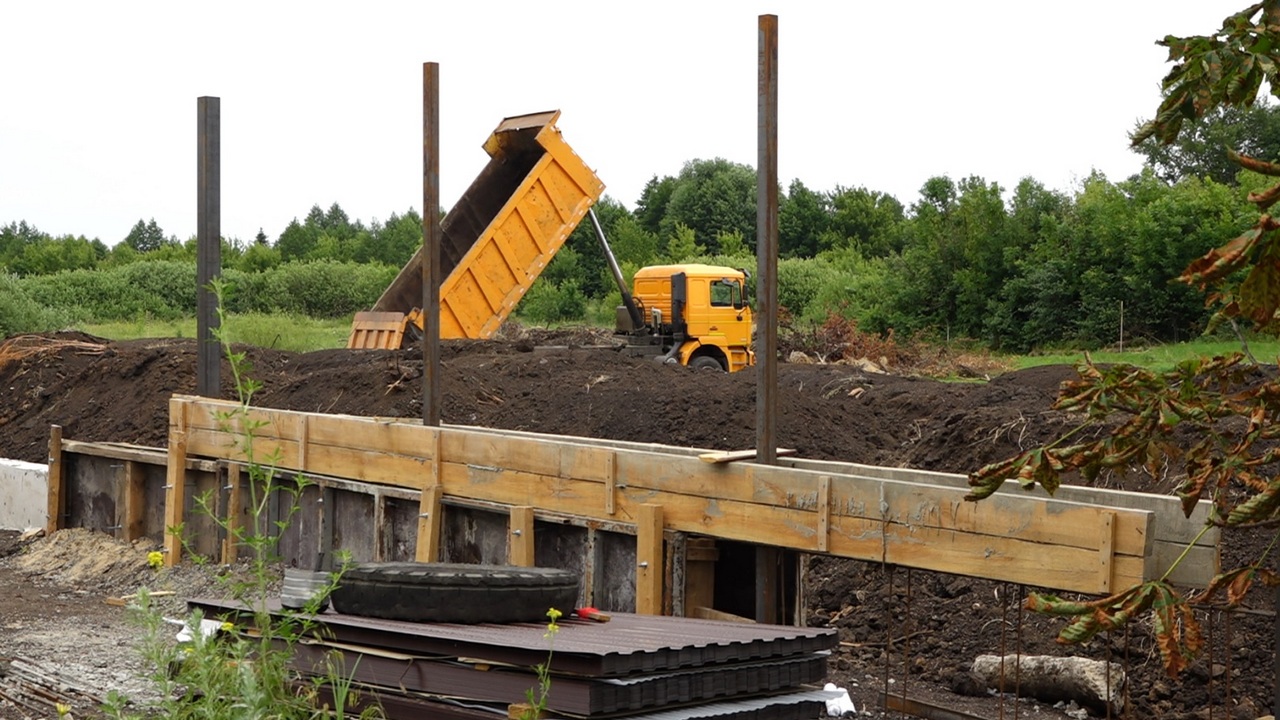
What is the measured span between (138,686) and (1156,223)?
28.7 m

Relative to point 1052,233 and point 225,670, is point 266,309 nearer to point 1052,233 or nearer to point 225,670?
point 1052,233

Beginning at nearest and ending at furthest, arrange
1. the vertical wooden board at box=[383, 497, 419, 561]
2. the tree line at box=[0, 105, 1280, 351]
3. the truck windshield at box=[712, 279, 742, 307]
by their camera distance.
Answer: the vertical wooden board at box=[383, 497, 419, 561] < the truck windshield at box=[712, 279, 742, 307] < the tree line at box=[0, 105, 1280, 351]

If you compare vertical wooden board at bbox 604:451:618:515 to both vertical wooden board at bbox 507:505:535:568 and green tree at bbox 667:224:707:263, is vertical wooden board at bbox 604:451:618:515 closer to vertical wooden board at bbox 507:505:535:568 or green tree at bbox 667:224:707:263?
vertical wooden board at bbox 507:505:535:568

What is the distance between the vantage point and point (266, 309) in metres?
48.1

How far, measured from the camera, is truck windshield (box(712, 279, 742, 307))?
75.1 ft

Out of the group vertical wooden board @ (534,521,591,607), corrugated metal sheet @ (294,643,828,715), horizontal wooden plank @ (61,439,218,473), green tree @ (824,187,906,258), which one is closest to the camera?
corrugated metal sheet @ (294,643,828,715)

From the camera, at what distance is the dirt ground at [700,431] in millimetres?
7973

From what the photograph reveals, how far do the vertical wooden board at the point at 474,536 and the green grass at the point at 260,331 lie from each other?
50.5ft

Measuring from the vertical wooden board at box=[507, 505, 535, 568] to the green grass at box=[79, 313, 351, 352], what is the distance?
53.8 ft

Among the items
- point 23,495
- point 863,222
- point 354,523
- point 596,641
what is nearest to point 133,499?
point 23,495

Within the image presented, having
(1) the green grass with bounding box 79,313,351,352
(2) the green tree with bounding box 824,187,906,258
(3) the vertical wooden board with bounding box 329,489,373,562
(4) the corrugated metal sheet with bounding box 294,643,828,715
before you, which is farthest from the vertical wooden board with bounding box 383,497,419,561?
(2) the green tree with bounding box 824,187,906,258

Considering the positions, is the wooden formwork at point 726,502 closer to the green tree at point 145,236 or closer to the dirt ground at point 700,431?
the dirt ground at point 700,431

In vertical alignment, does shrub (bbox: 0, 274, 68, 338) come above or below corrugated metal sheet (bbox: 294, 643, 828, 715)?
above

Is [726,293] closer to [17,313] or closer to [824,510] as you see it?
[824,510]
